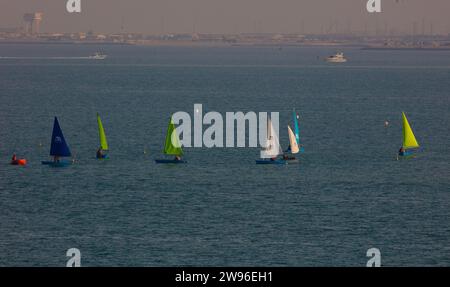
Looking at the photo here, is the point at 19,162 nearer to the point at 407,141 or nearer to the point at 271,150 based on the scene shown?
the point at 271,150

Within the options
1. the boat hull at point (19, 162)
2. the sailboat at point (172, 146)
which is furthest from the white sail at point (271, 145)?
the boat hull at point (19, 162)

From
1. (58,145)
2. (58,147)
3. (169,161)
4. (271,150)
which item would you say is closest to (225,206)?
(169,161)

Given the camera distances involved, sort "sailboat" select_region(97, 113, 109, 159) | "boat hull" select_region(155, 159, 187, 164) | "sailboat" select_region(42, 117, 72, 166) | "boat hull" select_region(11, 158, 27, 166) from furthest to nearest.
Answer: "sailboat" select_region(97, 113, 109, 159) < "boat hull" select_region(155, 159, 187, 164) < "sailboat" select_region(42, 117, 72, 166) < "boat hull" select_region(11, 158, 27, 166)

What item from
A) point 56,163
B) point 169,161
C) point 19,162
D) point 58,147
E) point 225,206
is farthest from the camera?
point 169,161

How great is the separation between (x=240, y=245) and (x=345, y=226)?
41.1 feet

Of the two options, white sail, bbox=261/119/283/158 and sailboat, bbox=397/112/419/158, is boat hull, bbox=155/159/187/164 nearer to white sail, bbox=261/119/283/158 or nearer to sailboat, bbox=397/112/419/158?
white sail, bbox=261/119/283/158

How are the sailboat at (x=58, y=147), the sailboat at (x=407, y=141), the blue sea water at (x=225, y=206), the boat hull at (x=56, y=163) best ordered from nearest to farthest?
1. the blue sea water at (x=225, y=206)
2. the boat hull at (x=56, y=163)
3. the sailboat at (x=58, y=147)
4. the sailboat at (x=407, y=141)

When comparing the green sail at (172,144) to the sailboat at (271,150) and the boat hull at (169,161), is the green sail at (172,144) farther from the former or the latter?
the sailboat at (271,150)

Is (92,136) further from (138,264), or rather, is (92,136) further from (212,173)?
(138,264)

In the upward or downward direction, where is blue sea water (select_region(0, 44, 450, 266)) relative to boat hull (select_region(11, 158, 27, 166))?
downward

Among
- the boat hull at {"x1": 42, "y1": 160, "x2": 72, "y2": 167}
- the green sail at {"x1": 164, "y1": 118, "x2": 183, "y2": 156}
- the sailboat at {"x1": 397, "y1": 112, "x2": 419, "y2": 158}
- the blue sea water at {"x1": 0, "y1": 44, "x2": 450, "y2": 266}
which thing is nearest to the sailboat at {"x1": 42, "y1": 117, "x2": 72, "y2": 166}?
the boat hull at {"x1": 42, "y1": 160, "x2": 72, "y2": 167}

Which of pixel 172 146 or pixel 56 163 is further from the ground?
pixel 172 146

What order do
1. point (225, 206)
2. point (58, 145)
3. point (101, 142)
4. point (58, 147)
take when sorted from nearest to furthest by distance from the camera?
1. point (225, 206)
2. point (58, 147)
3. point (58, 145)
4. point (101, 142)

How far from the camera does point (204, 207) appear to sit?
90250 mm
